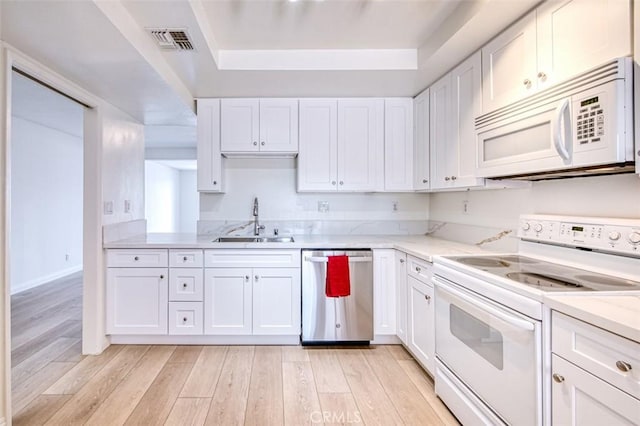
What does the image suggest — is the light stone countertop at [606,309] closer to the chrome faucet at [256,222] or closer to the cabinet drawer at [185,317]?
the cabinet drawer at [185,317]

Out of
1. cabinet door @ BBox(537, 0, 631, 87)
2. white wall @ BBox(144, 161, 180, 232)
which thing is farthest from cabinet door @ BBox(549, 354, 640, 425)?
white wall @ BBox(144, 161, 180, 232)

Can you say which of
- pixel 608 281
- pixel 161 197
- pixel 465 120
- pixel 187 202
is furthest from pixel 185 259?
pixel 187 202

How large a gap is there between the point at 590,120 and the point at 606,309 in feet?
2.53

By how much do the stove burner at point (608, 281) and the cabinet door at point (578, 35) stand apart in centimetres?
90

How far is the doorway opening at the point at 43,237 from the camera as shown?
2.55 metres

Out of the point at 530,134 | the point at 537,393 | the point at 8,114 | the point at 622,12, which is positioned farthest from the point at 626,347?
the point at 8,114

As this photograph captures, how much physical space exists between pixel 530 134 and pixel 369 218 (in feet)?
6.33

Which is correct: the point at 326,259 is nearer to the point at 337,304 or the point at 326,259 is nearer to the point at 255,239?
the point at 337,304

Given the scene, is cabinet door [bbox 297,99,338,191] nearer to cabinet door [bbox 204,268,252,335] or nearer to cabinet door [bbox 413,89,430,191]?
cabinet door [bbox 413,89,430,191]

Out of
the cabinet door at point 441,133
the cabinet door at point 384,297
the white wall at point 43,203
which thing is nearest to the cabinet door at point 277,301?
the cabinet door at point 384,297

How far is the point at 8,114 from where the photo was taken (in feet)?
5.79

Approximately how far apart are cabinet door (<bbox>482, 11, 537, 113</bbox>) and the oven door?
1.11 m

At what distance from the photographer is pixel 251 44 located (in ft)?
7.89

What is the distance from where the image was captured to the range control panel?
4.48 feet
